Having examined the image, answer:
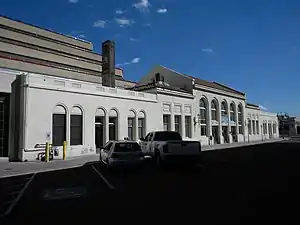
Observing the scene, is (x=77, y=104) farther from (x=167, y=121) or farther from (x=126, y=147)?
(x=167, y=121)

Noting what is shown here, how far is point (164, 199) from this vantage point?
8375 millimetres

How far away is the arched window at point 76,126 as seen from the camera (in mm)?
25141

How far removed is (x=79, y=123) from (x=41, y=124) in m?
3.79

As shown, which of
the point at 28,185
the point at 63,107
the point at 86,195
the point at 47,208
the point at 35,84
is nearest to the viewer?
the point at 47,208

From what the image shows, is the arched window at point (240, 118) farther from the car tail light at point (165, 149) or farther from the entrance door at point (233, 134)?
the car tail light at point (165, 149)

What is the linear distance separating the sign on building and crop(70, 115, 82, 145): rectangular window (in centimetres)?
1000

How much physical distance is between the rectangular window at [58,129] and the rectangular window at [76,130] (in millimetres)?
826

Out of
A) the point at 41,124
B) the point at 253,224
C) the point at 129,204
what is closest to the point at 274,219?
the point at 253,224

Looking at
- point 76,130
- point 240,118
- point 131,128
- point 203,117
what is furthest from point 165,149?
point 240,118

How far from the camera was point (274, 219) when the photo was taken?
242 inches

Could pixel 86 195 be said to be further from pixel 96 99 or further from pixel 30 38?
pixel 30 38

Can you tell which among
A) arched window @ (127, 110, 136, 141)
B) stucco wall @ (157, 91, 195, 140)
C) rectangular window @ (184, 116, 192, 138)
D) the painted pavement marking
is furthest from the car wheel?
rectangular window @ (184, 116, 192, 138)

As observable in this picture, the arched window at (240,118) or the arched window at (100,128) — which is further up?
the arched window at (240,118)

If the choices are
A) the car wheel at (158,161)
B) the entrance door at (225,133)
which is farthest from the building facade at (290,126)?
the car wheel at (158,161)
